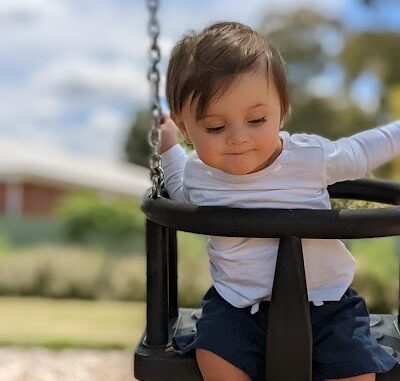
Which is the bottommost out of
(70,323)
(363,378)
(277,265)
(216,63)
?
(70,323)

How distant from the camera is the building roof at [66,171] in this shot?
1766cm

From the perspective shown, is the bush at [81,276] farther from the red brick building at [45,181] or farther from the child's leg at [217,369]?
the red brick building at [45,181]

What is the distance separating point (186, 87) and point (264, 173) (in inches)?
9.0

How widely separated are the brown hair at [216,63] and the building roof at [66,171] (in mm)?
14676

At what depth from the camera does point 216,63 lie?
158 cm

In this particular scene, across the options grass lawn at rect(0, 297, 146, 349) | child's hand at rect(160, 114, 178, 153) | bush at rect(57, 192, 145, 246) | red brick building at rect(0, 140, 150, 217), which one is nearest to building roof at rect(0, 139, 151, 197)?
red brick building at rect(0, 140, 150, 217)

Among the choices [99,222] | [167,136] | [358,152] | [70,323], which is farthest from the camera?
[99,222]

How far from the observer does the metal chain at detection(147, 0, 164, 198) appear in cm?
175

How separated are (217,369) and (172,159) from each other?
0.55 meters

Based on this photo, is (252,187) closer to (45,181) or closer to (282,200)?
(282,200)

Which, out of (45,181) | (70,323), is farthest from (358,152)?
(45,181)

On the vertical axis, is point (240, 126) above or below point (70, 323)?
above

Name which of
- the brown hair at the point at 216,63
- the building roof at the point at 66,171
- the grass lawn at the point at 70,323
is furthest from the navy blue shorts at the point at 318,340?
the building roof at the point at 66,171

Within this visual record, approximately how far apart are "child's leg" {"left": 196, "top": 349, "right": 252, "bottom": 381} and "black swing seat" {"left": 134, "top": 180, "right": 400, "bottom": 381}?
0.04 meters
